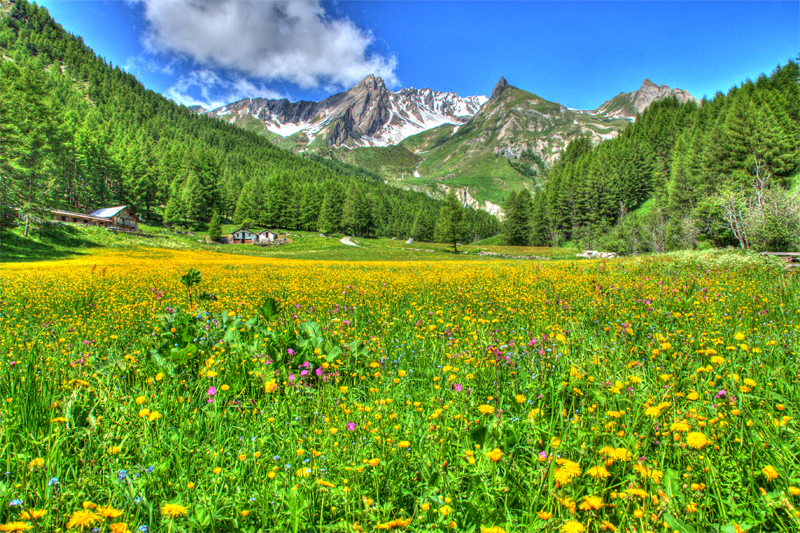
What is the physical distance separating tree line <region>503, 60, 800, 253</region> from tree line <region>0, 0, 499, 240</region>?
88.6 feet

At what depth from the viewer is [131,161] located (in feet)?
263

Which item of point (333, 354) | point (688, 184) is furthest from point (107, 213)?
point (688, 184)

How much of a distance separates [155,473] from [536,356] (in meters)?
3.46

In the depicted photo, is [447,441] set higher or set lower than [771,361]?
lower

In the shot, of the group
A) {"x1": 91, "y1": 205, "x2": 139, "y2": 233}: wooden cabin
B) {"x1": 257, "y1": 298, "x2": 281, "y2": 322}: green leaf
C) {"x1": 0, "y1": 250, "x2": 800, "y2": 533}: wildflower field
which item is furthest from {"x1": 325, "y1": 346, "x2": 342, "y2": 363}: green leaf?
{"x1": 91, "y1": 205, "x2": 139, "y2": 233}: wooden cabin

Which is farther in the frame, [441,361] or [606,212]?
[606,212]

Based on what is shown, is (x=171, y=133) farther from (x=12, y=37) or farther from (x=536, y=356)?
(x=536, y=356)

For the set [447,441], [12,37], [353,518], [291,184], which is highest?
[12,37]

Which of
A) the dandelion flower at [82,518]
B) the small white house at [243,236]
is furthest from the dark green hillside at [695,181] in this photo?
the small white house at [243,236]

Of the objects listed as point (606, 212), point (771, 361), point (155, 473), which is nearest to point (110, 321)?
point (155, 473)

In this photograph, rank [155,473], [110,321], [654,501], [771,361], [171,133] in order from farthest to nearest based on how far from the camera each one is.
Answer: [171,133], [110,321], [771,361], [155,473], [654,501]

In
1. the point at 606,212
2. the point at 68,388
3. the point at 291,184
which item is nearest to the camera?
the point at 68,388

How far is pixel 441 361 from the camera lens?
388 centimetres

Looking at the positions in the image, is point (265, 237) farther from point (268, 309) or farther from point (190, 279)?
point (268, 309)
